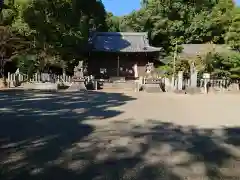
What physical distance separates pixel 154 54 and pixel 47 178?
27783 millimetres

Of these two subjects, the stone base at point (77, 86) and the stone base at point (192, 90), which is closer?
the stone base at point (77, 86)

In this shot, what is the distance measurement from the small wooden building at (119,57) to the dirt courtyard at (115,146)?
20534 mm

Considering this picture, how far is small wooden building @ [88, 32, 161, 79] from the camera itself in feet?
99.7

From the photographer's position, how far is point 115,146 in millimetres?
6125

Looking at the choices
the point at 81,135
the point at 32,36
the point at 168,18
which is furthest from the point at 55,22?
the point at 81,135

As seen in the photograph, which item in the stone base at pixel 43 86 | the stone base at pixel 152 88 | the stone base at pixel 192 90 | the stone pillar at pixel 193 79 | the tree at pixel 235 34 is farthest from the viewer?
the tree at pixel 235 34

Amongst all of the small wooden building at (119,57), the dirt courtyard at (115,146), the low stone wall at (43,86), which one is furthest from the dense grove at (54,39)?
the dirt courtyard at (115,146)

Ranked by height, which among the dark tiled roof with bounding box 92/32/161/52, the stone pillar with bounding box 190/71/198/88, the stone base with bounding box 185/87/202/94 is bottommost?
the stone base with bounding box 185/87/202/94

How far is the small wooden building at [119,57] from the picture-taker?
3039cm

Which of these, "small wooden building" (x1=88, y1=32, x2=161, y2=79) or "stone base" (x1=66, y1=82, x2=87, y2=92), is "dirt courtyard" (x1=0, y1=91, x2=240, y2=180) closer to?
"stone base" (x1=66, y1=82, x2=87, y2=92)

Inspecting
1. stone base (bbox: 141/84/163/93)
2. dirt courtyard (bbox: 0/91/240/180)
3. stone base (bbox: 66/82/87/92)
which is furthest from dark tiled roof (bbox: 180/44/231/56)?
dirt courtyard (bbox: 0/91/240/180)

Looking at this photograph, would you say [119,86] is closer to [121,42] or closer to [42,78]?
[42,78]

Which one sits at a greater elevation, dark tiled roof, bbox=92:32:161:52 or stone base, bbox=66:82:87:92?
dark tiled roof, bbox=92:32:161:52

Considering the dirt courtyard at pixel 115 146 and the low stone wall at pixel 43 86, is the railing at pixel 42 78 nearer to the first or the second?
the low stone wall at pixel 43 86
